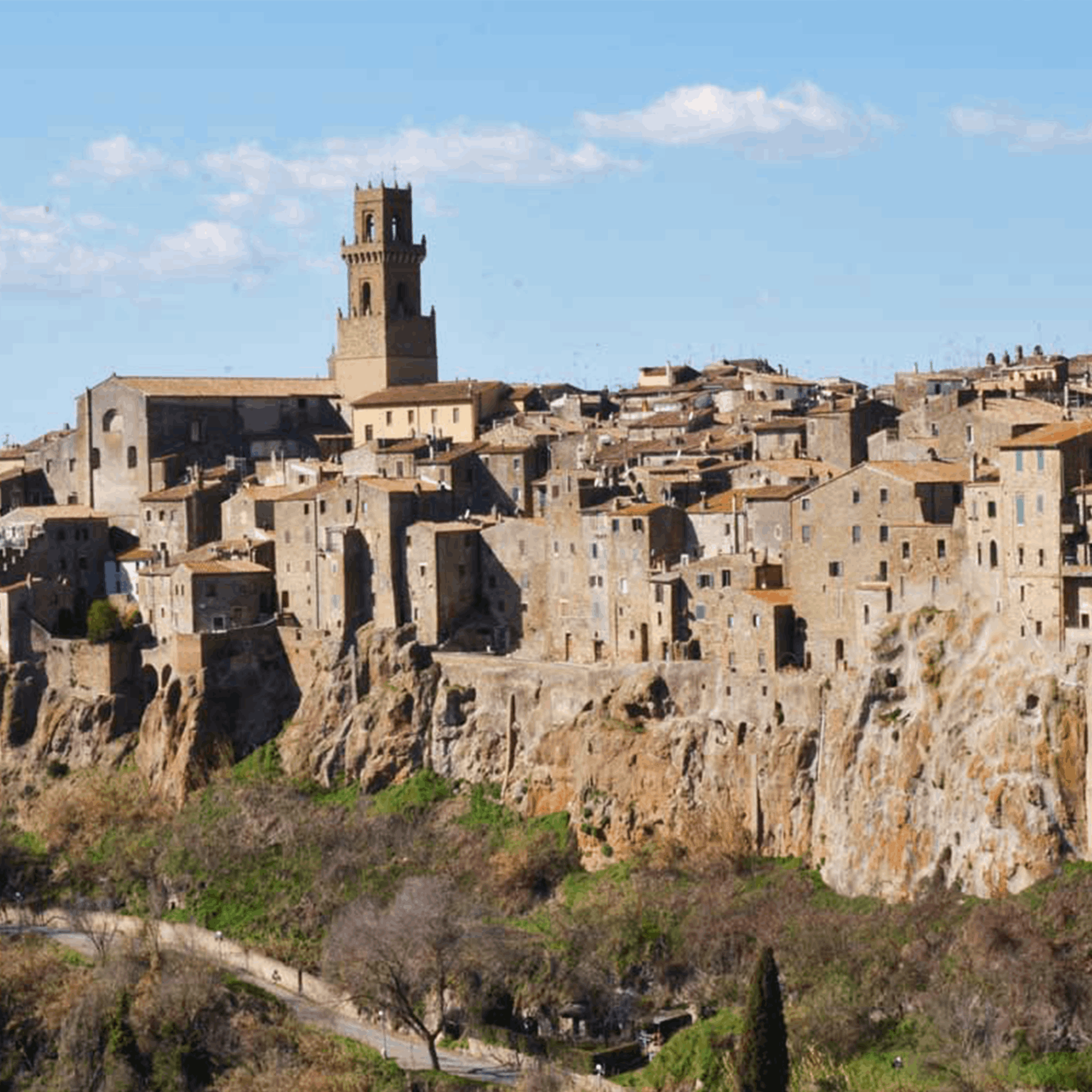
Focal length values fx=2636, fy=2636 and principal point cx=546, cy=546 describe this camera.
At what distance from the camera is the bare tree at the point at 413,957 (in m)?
73.3

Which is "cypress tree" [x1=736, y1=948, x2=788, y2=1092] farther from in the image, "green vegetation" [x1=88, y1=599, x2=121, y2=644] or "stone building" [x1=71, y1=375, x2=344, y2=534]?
"stone building" [x1=71, y1=375, x2=344, y2=534]

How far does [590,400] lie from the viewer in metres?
106

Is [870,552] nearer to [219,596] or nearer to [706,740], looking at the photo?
[706,740]

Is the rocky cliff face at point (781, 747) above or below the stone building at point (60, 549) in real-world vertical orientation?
below

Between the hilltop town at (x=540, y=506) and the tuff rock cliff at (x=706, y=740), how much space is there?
106 centimetres

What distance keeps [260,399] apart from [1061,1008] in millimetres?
50356

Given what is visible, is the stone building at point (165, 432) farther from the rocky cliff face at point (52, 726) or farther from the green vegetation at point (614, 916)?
the green vegetation at point (614, 916)

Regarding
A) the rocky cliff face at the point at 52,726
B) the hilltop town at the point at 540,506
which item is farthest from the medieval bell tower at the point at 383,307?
the rocky cliff face at the point at 52,726

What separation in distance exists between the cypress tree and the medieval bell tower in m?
48.4

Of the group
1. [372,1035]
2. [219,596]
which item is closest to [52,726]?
[219,596]

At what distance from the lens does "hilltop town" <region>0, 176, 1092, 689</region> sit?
73.0 meters

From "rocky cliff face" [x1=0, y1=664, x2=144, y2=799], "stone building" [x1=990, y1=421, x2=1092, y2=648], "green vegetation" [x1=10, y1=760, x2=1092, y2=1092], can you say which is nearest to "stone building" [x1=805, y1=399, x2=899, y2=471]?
"green vegetation" [x1=10, y1=760, x2=1092, y2=1092]

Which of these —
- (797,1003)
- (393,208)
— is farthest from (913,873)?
(393,208)

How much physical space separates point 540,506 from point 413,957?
20890mm
